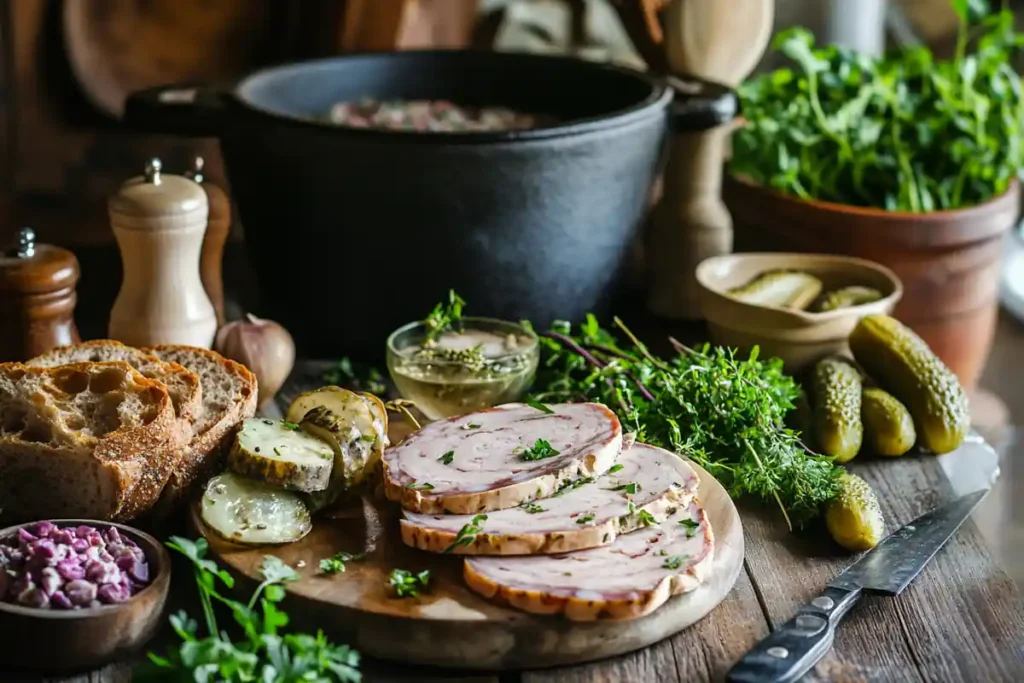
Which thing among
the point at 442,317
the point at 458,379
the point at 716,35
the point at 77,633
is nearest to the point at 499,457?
the point at 458,379

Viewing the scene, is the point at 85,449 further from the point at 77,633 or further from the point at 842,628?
the point at 842,628

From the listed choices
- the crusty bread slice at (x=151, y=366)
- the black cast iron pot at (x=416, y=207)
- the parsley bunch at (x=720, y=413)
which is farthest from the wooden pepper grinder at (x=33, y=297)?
the parsley bunch at (x=720, y=413)

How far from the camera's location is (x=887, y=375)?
1.65 meters

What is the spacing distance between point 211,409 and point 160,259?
29 centimetres

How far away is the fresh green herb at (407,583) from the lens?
1197mm

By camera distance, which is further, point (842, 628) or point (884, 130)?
point (884, 130)

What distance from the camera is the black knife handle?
3.67ft

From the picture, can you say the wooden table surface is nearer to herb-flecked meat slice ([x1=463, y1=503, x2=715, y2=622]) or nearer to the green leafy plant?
herb-flecked meat slice ([x1=463, y1=503, x2=715, y2=622])

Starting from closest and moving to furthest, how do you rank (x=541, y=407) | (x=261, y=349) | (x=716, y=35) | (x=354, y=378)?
(x=541, y=407) < (x=261, y=349) < (x=354, y=378) < (x=716, y=35)

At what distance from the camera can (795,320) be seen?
5.53 feet

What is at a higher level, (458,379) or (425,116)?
(425,116)

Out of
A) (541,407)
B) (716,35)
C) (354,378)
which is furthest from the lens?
(716,35)

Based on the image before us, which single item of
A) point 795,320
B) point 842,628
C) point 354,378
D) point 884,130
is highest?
point 884,130

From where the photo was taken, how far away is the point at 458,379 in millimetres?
1588
